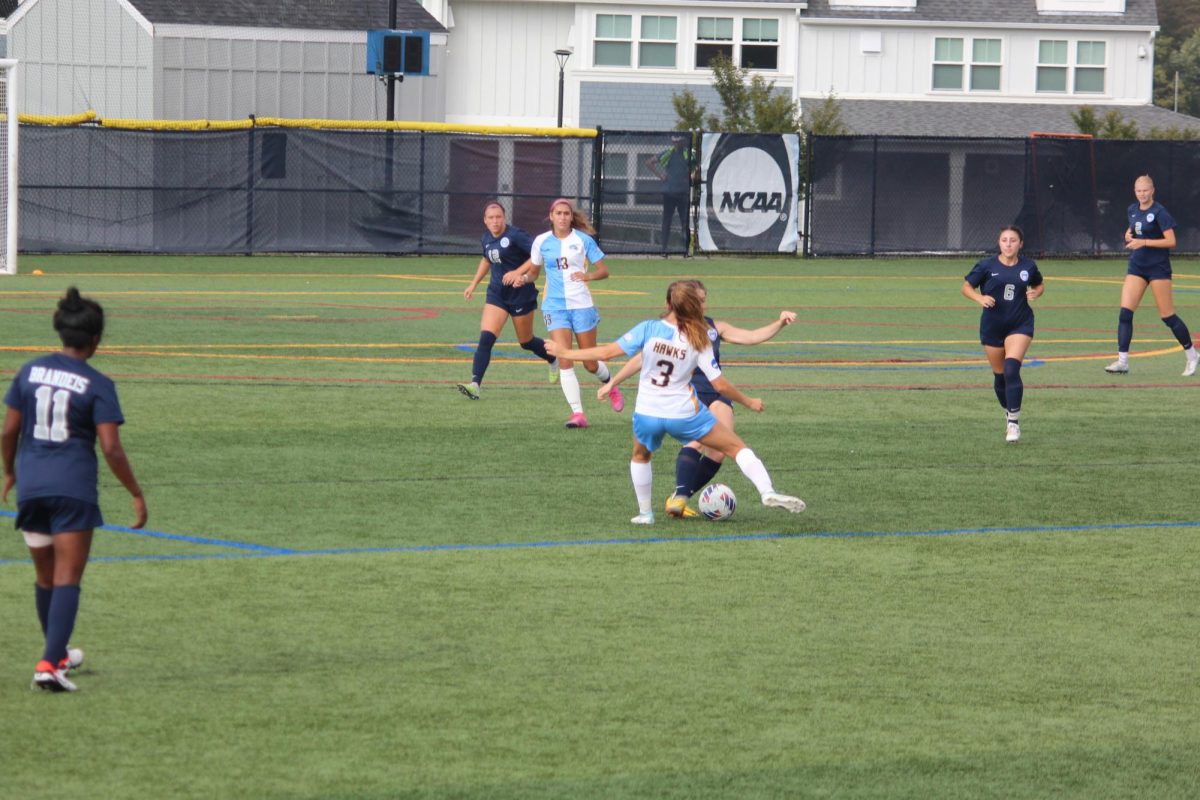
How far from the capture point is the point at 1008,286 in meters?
15.4

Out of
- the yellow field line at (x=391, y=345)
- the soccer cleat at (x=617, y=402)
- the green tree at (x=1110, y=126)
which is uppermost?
the green tree at (x=1110, y=126)

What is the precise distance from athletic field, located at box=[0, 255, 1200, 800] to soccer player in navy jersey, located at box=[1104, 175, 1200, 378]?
34.2 inches

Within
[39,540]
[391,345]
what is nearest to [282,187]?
[391,345]

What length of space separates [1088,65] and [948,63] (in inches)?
180

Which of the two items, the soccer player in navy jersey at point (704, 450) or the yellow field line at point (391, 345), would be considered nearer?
the soccer player in navy jersey at point (704, 450)

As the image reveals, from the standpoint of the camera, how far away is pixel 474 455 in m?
13.9

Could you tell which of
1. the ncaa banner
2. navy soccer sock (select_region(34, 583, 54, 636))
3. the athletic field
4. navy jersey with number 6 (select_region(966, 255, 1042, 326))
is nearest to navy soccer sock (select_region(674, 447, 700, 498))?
the athletic field

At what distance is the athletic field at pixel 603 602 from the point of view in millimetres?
6828

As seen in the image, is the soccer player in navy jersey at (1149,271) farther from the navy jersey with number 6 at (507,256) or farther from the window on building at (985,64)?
the window on building at (985,64)

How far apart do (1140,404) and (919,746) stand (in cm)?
1123

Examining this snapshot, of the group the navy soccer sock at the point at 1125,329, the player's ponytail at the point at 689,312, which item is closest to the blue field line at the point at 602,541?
the player's ponytail at the point at 689,312

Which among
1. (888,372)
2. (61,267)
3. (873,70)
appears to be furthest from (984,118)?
(888,372)

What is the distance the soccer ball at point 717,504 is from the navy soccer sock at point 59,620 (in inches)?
203

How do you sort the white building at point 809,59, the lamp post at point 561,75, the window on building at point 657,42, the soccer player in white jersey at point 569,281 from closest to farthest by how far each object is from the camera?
the soccer player in white jersey at point 569,281 → the lamp post at point 561,75 → the white building at point 809,59 → the window on building at point 657,42
